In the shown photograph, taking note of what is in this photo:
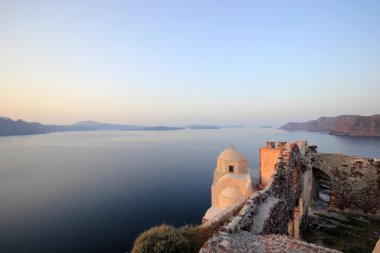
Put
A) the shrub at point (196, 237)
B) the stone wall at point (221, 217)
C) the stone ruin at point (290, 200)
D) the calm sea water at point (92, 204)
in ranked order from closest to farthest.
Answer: the stone ruin at point (290, 200) < the shrub at point (196, 237) < the stone wall at point (221, 217) < the calm sea water at point (92, 204)

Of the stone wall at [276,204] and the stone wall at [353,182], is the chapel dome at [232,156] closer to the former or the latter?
the stone wall at [353,182]

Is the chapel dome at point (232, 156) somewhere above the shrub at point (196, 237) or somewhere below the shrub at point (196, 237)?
above

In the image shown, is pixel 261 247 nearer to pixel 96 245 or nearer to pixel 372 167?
pixel 372 167

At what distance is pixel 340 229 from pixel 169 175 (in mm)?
48904

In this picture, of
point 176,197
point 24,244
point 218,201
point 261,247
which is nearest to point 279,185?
point 261,247

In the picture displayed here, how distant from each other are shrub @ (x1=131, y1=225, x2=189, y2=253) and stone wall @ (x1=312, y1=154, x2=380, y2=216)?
13.9 meters

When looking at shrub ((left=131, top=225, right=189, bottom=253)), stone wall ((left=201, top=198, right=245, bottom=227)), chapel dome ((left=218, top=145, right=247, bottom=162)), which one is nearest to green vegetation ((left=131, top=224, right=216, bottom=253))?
shrub ((left=131, top=225, right=189, bottom=253))

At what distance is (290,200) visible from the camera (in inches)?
387

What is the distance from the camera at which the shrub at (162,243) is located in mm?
7569

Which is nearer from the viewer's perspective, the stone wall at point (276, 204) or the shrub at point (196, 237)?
the stone wall at point (276, 204)

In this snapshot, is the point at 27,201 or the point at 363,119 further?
the point at 363,119

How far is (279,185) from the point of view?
8.59 meters

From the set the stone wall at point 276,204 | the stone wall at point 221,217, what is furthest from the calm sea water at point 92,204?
the stone wall at point 276,204

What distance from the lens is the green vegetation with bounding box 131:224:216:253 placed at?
299 inches
